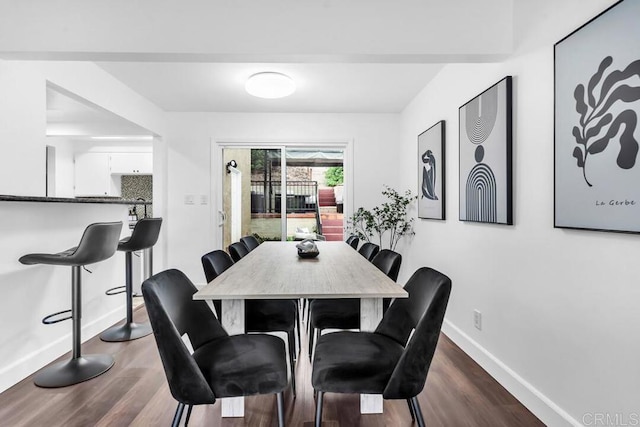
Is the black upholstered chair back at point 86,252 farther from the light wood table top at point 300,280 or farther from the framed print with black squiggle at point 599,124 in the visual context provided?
the framed print with black squiggle at point 599,124

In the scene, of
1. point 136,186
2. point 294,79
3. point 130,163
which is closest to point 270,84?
point 294,79

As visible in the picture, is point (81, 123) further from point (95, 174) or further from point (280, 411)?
point (280, 411)

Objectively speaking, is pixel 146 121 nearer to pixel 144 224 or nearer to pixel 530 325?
pixel 144 224

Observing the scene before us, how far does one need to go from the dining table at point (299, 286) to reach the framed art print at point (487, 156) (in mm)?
936

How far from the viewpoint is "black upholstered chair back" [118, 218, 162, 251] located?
2.87 m

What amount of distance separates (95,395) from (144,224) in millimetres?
1327

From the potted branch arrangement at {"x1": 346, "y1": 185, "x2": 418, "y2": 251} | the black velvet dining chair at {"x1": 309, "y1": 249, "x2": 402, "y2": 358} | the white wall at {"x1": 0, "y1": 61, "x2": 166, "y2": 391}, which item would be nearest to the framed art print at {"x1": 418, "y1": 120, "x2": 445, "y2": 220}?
the potted branch arrangement at {"x1": 346, "y1": 185, "x2": 418, "y2": 251}

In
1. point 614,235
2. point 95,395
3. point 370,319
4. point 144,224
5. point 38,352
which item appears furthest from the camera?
point 144,224

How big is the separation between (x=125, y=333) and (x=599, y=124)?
350cm

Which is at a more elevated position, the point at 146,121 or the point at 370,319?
the point at 146,121

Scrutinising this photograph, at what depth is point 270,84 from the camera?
3182 mm

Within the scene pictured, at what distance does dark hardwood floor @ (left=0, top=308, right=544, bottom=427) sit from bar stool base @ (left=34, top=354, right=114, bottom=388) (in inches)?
1.8

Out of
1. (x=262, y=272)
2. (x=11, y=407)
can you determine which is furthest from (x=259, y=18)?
(x=11, y=407)

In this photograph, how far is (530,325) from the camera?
1.92m
